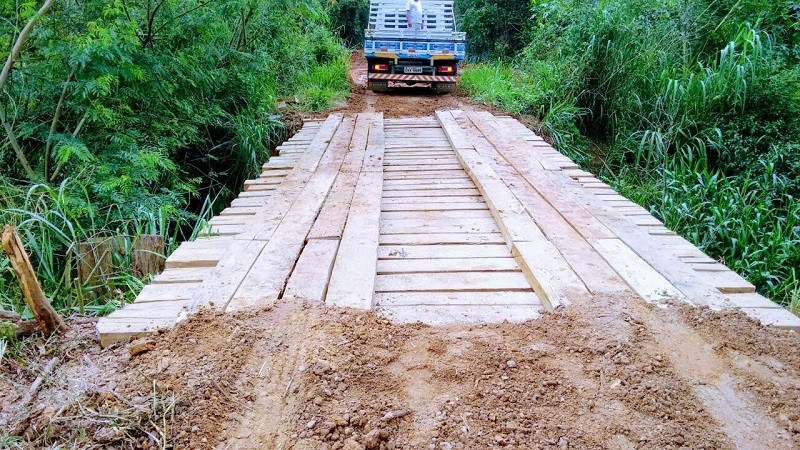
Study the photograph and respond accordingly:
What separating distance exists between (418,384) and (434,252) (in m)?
1.15

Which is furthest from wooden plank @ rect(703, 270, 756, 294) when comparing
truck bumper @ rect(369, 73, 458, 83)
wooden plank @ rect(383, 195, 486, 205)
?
truck bumper @ rect(369, 73, 458, 83)

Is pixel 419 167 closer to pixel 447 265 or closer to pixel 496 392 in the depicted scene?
pixel 447 265

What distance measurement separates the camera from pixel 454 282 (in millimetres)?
2387

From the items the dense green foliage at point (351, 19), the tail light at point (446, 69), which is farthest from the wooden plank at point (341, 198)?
the dense green foliage at point (351, 19)

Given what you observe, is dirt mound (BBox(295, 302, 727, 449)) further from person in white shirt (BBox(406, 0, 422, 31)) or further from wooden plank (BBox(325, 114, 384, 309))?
person in white shirt (BBox(406, 0, 422, 31))

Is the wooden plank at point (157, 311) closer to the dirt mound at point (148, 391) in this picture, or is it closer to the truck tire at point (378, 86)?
the dirt mound at point (148, 391)

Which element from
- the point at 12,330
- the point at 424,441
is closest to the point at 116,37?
the point at 12,330

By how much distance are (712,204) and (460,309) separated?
4.32 m

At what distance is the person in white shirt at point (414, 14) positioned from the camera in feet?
36.8

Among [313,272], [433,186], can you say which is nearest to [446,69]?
[433,186]

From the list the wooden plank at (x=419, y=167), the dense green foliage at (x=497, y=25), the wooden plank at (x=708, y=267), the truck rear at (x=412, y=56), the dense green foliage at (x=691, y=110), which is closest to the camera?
the wooden plank at (x=708, y=267)

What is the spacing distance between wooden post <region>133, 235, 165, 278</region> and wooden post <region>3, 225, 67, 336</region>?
738 millimetres

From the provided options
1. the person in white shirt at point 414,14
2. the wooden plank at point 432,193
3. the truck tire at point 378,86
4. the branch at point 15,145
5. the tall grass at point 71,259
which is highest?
the person in white shirt at point 414,14

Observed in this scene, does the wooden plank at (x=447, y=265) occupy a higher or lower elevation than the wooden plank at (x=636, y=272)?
lower
